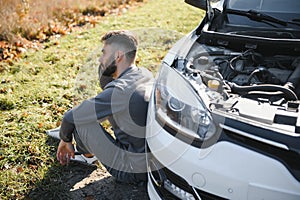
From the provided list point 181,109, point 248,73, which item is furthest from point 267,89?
point 181,109

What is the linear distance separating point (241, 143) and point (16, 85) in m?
3.66

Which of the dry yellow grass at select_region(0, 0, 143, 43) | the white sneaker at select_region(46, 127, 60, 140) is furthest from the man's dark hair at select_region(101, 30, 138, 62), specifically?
the dry yellow grass at select_region(0, 0, 143, 43)

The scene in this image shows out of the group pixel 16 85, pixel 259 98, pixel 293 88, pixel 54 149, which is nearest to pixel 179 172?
pixel 259 98

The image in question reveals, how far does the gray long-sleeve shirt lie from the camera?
9.77 ft

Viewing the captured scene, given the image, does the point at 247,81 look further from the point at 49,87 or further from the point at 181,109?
the point at 49,87

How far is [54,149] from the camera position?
147 inches

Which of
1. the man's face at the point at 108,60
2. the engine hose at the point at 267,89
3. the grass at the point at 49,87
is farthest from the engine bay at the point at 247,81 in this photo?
the grass at the point at 49,87

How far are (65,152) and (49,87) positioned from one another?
1.92m

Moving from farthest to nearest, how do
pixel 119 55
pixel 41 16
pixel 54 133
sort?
pixel 41 16
pixel 54 133
pixel 119 55

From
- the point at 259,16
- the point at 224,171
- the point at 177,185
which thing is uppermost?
the point at 259,16

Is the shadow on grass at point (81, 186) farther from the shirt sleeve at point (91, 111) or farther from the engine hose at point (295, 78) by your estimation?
the engine hose at point (295, 78)

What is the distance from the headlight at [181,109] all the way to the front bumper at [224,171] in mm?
71

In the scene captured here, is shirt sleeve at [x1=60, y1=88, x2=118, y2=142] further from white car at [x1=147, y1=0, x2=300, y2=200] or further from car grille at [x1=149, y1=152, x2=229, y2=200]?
car grille at [x1=149, y1=152, x2=229, y2=200]

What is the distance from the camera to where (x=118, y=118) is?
3084 millimetres
